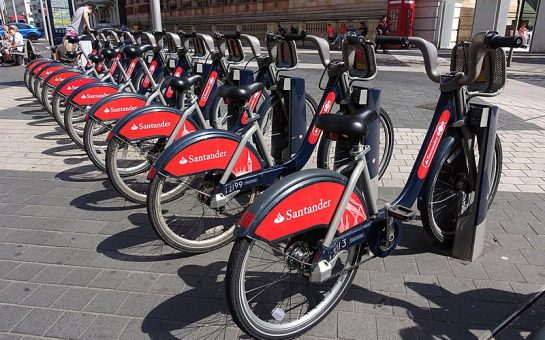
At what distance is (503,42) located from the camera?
2.46 meters

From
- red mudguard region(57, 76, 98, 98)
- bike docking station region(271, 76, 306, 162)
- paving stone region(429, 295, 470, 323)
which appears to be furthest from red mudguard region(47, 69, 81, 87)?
paving stone region(429, 295, 470, 323)

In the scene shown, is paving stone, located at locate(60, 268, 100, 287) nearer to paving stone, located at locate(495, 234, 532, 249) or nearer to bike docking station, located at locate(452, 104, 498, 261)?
bike docking station, located at locate(452, 104, 498, 261)

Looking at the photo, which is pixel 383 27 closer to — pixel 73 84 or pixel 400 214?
pixel 73 84

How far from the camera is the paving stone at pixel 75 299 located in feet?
8.43

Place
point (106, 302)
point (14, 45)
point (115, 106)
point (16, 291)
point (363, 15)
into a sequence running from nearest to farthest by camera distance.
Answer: point (106, 302) < point (16, 291) < point (115, 106) < point (14, 45) < point (363, 15)

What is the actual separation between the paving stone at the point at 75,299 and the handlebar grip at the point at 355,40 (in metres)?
2.65

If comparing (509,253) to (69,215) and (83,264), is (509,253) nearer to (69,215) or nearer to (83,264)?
(83,264)

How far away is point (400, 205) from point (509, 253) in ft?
3.48

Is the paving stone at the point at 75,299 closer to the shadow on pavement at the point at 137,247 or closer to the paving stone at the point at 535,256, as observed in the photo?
the shadow on pavement at the point at 137,247

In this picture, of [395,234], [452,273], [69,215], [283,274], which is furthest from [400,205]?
[69,215]

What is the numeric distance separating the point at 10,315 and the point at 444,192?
9.45ft

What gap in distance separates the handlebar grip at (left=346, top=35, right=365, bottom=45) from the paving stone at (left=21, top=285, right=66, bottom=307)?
2787mm

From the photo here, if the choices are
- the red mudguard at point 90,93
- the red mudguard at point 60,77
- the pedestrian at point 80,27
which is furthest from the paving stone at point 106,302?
the pedestrian at point 80,27

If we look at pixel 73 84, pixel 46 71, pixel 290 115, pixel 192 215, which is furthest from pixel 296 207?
pixel 46 71
